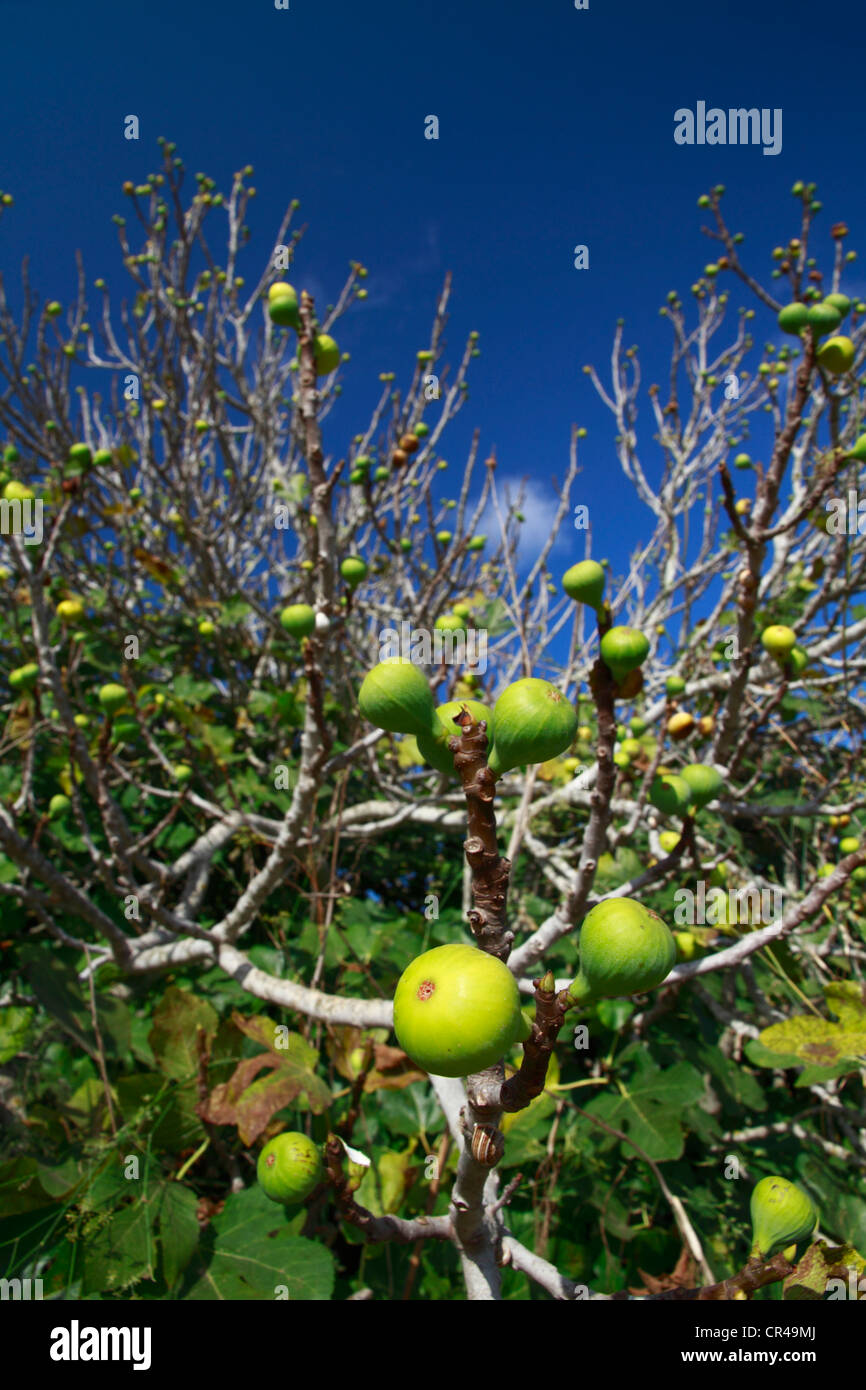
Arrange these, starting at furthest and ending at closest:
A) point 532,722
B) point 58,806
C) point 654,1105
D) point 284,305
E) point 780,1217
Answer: point 58,806 < point 284,305 < point 654,1105 < point 780,1217 < point 532,722

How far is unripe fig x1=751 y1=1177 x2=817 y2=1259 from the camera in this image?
1.04 metres

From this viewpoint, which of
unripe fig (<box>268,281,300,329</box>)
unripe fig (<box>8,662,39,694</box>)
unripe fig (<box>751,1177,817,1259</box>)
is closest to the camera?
unripe fig (<box>751,1177,817,1259</box>)

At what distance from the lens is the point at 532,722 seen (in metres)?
0.89

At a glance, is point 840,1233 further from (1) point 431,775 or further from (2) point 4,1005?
(2) point 4,1005

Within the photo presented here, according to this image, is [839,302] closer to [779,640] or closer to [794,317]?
[794,317]

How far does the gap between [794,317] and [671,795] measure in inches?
81.3

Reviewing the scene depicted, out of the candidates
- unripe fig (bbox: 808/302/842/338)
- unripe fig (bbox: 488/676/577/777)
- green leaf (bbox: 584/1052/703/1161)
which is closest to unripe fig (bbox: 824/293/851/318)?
unripe fig (bbox: 808/302/842/338)

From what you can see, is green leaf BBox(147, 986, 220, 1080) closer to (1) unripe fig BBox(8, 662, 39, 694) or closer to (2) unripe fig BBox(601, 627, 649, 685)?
(2) unripe fig BBox(601, 627, 649, 685)

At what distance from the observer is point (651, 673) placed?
4887 mm

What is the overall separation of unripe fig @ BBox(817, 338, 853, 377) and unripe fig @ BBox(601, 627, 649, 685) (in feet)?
6.27

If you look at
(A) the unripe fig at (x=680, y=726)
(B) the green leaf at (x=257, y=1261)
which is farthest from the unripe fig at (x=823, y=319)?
(B) the green leaf at (x=257, y=1261)

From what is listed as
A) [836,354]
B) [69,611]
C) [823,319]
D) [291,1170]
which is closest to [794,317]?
[823,319]
